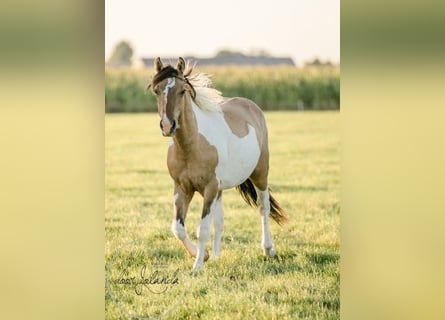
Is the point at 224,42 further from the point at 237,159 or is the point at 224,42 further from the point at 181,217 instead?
the point at 181,217

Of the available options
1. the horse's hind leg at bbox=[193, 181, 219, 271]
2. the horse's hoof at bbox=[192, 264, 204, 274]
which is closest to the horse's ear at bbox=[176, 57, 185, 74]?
the horse's hind leg at bbox=[193, 181, 219, 271]

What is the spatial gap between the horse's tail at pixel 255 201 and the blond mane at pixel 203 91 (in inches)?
→ 15.3

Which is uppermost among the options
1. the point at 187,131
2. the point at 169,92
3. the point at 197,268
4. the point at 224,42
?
the point at 224,42

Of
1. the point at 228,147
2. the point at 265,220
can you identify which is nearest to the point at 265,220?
the point at 265,220

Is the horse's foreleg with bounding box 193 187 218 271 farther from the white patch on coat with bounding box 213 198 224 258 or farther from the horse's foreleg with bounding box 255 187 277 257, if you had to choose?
the horse's foreleg with bounding box 255 187 277 257

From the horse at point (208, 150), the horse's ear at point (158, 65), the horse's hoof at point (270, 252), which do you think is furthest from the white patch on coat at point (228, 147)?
the horse's hoof at point (270, 252)

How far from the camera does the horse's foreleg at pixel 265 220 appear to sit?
3436 millimetres

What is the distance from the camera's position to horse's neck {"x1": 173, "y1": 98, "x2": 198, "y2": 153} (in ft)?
10.7

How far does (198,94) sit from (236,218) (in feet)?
1.94

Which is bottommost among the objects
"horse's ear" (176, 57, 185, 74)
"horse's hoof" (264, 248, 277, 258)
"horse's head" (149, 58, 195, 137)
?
"horse's hoof" (264, 248, 277, 258)

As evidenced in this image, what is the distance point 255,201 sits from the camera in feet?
11.5

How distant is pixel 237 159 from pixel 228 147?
0.07m

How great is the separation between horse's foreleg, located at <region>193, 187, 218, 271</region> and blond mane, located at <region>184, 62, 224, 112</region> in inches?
14.4
